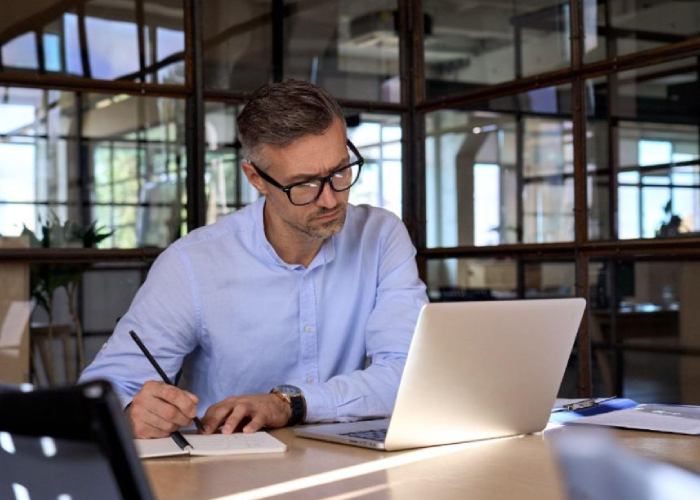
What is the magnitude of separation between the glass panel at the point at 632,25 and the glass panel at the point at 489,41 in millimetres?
111

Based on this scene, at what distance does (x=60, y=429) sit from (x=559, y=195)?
11.8ft

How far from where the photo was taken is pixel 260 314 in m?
2.43

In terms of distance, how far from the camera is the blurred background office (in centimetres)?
358

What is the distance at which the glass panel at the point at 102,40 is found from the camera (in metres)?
3.57

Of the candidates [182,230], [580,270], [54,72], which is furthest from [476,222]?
[54,72]

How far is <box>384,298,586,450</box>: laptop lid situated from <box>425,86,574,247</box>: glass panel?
6.64 feet

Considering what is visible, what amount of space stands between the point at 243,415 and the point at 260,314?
490 mm

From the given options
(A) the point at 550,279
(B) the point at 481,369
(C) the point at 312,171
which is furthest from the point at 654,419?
(A) the point at 550,279

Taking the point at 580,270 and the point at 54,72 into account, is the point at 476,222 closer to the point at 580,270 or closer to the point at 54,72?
the point at 580,270

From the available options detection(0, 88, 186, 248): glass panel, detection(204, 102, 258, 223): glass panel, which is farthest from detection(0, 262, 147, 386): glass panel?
detection(204, 102, 258, 223): glass panel

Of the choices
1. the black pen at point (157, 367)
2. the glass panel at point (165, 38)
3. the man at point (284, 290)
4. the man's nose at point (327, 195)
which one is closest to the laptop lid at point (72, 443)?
the black pen at point (157, 367)

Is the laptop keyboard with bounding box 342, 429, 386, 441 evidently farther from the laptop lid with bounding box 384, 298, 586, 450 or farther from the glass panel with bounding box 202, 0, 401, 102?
the glass panel with bounding box 202, 0, 401, 102

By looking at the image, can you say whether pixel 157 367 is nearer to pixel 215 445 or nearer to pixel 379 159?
pixel 215 445

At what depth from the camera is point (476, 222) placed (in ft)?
13.9
